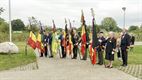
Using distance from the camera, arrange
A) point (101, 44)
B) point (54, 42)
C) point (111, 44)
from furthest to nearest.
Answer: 1. point (54, 42)
2. point (101, 44)
3. point (111, 44)

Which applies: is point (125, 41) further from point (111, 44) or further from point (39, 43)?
point (39, 43)

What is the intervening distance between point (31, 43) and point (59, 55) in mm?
2432

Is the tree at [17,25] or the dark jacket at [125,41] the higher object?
the tree at [17,25]

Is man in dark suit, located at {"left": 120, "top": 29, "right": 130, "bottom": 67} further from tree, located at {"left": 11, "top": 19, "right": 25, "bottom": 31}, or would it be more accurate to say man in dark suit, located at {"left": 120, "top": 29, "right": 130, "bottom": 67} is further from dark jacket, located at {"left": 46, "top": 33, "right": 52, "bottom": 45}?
tree, located at {"left": 11, "top": 19, "right": 25, "bottom": 31}

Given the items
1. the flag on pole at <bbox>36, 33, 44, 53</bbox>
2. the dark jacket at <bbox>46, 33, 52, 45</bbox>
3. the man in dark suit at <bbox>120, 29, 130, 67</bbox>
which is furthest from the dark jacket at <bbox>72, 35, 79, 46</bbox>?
the man in dark suit at <bbox>120, 29, 130, 67</bbox>

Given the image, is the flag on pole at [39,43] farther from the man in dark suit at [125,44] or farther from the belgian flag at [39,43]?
the man in dark suit at [125,44]

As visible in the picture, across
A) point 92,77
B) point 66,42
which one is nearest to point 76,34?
point 66,42

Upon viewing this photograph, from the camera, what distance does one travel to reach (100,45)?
20.2 m

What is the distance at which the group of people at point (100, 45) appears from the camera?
1886cm

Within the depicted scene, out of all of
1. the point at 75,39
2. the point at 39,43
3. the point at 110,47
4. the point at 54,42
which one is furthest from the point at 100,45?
the point at 39,43

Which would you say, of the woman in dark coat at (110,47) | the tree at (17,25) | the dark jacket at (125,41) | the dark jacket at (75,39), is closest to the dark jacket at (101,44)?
the dark jacket at (125,41)

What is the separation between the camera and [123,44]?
19.6 meters

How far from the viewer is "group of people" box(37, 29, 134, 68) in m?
18.9

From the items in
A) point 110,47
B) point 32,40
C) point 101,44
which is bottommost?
point 110,47
